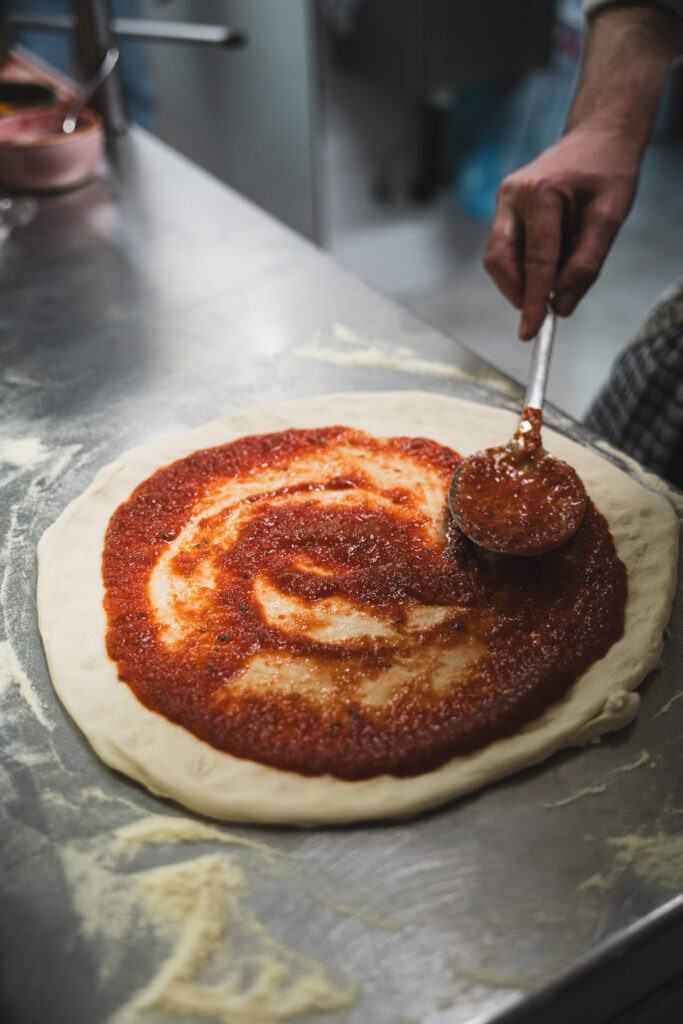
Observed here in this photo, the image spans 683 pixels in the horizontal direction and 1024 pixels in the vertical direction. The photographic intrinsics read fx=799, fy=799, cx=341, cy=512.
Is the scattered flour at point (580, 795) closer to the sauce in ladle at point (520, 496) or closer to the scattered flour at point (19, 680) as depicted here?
the sauce in ladle at point (520, 496)

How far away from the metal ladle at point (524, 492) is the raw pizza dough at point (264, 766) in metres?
0.11

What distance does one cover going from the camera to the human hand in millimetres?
1619

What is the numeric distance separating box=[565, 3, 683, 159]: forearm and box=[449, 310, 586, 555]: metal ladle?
556mm

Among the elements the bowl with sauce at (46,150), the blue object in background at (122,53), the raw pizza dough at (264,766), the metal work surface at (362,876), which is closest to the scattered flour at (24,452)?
the metal work surface at (362,876)

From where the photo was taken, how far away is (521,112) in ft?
17.0

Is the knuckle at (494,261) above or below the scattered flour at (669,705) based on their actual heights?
above

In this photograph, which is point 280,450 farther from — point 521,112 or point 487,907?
point 521,112

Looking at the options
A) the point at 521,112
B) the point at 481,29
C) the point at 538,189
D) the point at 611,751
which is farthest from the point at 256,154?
the point at 611,751

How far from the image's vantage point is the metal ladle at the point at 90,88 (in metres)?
2.81

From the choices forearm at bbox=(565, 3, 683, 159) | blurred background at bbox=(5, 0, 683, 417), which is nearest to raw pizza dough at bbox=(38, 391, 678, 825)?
forearm at bbox=(565, 3, 683, 159)

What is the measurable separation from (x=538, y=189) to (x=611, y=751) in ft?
3.65

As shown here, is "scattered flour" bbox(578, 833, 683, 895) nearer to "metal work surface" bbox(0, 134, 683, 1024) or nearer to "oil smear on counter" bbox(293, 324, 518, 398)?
"metal work surface" bbox(0, 134, 683, 1024)

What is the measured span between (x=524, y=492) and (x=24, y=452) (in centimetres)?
108

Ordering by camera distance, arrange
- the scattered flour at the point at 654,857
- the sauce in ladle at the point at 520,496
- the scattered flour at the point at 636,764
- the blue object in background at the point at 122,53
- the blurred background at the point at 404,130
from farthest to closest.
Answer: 1. the blue object in background at the point at 122,53
2. the blurred background at the point at 404,130
3. the sauce in ladle at the point at 520,496
4. the scattered flour at the point at 636,764
5. the scattered flour at the point at 654,857
